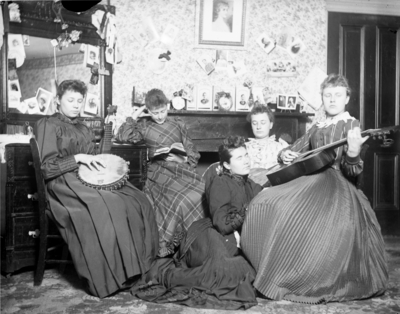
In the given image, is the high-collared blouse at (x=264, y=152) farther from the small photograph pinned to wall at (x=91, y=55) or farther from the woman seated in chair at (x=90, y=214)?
the small photograph pinned to wall at (x=91, y=55)

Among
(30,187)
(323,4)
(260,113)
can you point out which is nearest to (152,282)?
(30,187)

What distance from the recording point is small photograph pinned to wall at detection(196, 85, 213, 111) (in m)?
5.21

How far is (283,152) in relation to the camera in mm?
3936

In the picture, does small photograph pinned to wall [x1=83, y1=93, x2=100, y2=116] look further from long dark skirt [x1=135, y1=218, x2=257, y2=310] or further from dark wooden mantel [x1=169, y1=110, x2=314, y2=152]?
long dark skirt [x1=135, y1=218, x2=257, y2=310]

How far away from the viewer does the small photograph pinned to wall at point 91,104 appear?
478 cm

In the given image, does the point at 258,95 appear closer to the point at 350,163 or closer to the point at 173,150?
the point at 173,150

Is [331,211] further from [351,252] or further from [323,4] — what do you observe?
[323,4]

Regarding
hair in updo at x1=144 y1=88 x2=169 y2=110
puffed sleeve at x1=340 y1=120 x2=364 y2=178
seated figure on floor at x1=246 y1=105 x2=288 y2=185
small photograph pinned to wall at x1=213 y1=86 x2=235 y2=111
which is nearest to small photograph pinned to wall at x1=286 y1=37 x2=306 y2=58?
small photograph pinned to wall at x1=213 y1=86 x2=235 y2=111

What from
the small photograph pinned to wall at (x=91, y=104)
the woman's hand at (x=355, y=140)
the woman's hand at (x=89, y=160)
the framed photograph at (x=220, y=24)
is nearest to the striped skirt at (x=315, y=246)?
the woman's hand at (x=355, y=140)

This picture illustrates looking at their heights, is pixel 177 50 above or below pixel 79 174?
above

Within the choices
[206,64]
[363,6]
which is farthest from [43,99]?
[363,6]

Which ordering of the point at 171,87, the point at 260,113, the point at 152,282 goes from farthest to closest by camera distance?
the point at 171,87
the point at 260,113
the point at 152,282

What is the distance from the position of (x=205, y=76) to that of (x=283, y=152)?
1.71 m

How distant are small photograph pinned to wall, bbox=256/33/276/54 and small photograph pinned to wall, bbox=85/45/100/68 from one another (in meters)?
1.79
